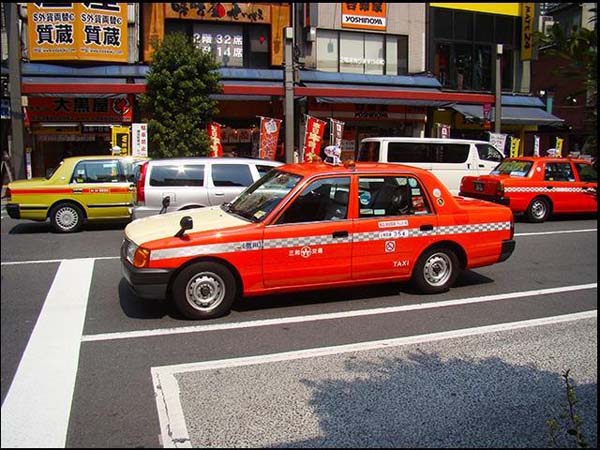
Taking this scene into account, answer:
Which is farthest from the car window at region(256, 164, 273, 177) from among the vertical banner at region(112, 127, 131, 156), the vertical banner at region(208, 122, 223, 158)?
the vertical banner at region(208, 122, 223, 158)

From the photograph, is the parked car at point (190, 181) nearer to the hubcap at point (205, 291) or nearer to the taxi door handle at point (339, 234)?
the hubcap at point (205, 291)

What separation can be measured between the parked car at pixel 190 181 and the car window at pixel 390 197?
4.40 meters

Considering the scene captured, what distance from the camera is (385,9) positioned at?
24500 mm

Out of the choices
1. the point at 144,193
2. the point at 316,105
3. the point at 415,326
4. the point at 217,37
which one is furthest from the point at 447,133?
the point at 415,326

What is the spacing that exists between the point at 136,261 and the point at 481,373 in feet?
11.5

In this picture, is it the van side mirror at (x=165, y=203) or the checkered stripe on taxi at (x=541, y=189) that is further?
the checkered stripe on taxi at (x=541, y=189)

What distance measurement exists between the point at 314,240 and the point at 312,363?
1.82 meters

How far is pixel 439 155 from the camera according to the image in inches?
669

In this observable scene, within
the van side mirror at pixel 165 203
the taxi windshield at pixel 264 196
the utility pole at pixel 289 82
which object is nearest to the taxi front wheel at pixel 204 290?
the taxi windshield at pixel 264 196

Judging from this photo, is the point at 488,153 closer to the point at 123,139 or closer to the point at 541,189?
the point at 541,189

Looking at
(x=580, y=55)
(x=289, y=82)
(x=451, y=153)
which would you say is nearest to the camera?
(x=580, y=55)

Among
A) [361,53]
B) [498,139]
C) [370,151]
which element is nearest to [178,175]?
[370,151]

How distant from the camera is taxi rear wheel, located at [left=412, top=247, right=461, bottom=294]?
707 centimetres

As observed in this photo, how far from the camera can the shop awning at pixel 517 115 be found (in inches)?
951
